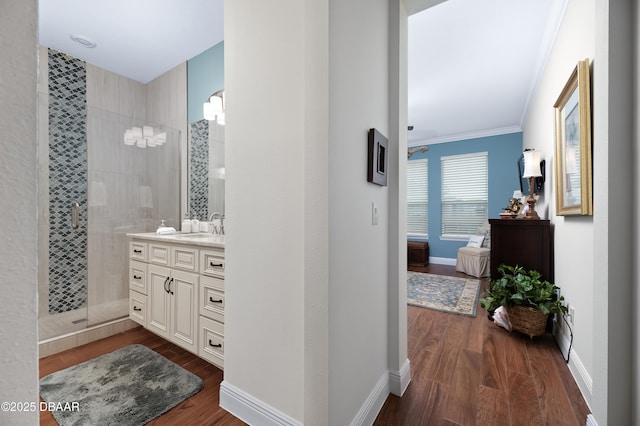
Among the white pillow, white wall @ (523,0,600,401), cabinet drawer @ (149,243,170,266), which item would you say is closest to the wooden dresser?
white wall @ (523,0,600,401)

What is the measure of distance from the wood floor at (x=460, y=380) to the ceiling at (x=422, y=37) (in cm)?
238

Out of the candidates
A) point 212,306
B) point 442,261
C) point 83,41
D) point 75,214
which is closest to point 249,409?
point 212,306

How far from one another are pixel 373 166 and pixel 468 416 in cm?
144

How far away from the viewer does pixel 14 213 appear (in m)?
0.29

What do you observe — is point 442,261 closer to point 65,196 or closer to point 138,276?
point 138,276

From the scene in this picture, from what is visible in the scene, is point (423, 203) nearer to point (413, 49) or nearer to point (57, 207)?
point (413, 49)

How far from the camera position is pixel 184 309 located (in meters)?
1.96

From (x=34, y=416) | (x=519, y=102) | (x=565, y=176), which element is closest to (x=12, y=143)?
(x=34, y=416)

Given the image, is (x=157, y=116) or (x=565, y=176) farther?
(x=157, y=116)

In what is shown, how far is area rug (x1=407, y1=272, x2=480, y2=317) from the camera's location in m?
3.12

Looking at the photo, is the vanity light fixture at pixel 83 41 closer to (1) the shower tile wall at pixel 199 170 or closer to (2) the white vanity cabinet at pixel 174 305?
(1) the shower tile wall at pixel 199 170

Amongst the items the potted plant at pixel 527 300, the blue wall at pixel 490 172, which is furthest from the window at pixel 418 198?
the potted plant at pixel 527 300

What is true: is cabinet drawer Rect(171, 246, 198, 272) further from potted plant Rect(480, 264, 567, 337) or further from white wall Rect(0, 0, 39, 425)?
potted plant Rect(480, 264, 567, 337)

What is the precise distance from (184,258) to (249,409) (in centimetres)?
108
